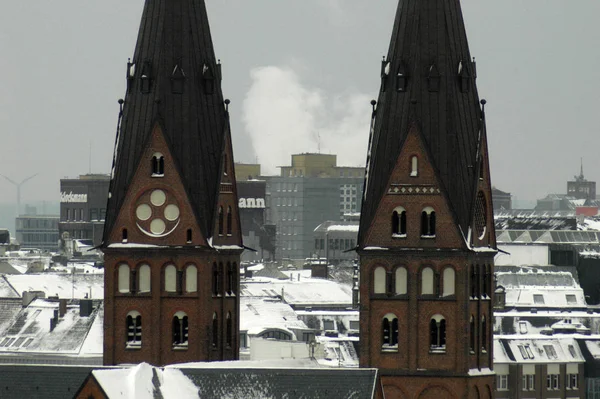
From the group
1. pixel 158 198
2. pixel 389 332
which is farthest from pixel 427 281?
pixel 158 198

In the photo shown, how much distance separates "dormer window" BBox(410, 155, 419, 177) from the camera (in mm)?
127875

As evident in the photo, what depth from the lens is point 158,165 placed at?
130 metres

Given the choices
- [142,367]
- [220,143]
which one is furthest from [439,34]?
[142,367]

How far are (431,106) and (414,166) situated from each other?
9.33 ft

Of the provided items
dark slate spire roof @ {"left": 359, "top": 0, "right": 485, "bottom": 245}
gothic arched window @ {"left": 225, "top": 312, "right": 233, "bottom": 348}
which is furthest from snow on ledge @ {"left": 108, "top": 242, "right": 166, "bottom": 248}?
dark slate spire roof @ {"left": 359, "top": 0, "right": 485, "bottom": 245}

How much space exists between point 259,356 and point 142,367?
188 ft

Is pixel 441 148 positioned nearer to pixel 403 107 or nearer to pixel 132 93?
pixel 403 107

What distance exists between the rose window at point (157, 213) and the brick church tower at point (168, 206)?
0.05m

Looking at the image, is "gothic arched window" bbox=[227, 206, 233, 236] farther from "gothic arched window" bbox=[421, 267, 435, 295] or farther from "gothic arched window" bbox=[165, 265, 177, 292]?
"gothic arched window" bbox=[421, 267, 435, 295]

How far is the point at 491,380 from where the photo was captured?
130m

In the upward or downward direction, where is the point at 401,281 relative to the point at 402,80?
downward

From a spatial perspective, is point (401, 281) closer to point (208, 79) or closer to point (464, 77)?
point (464, 77)

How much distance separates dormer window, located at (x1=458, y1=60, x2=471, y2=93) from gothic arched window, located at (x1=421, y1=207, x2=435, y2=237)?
5799 millimetres

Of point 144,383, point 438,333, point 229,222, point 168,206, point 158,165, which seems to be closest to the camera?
point 144,383
